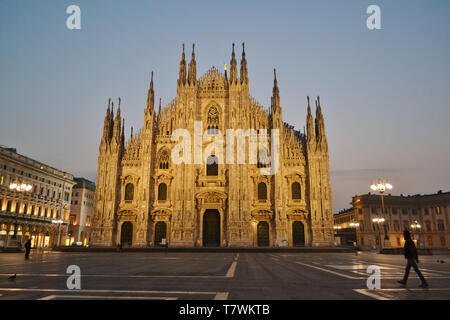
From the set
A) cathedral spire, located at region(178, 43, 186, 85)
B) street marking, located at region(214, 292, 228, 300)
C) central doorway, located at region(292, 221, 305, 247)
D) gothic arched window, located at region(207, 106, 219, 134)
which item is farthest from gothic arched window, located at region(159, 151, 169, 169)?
street marking, located at region(214, 292, 228, 300)

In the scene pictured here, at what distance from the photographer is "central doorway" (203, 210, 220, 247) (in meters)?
38.2

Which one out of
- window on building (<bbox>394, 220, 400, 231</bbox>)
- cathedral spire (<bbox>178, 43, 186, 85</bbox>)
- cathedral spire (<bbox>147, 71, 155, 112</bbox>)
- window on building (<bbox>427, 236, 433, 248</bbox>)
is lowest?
window on building (<bbox>427, 236, 433, 248</bbox>)

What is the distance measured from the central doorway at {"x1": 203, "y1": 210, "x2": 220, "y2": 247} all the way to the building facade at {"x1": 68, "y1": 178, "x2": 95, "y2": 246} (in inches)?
1649

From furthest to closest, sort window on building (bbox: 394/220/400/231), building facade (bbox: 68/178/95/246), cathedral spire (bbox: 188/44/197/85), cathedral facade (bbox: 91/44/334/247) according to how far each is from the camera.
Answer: building facade (bbox: 68/178/95/246)
window on building (bbox: 394/220/400/231)
cathedral spire (bbox: 188/44/197/85)
cathedral facade (bbox: 91/44/334/247)

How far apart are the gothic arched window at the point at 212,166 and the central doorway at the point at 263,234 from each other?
27.2ft

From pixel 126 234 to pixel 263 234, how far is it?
16.8 meters

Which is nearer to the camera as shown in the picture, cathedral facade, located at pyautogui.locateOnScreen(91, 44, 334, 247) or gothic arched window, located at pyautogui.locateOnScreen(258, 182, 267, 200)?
cathedral facade, located at pyautogui.locateOnScreen(91, 44, 334, 247)

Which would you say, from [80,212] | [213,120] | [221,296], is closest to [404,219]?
[213,120]

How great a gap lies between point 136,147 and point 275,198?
741 inches

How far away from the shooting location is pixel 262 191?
39.0m

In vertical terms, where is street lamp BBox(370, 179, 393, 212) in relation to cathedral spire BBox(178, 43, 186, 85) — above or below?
below

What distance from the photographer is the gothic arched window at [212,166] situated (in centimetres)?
3966

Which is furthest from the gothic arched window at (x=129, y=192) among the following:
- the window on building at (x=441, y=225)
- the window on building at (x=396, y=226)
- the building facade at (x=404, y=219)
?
the window on building at (x=441, y=225)

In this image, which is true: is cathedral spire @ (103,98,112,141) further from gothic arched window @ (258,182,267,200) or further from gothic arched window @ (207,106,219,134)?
gothic arched window @ (258,182,267,200)
